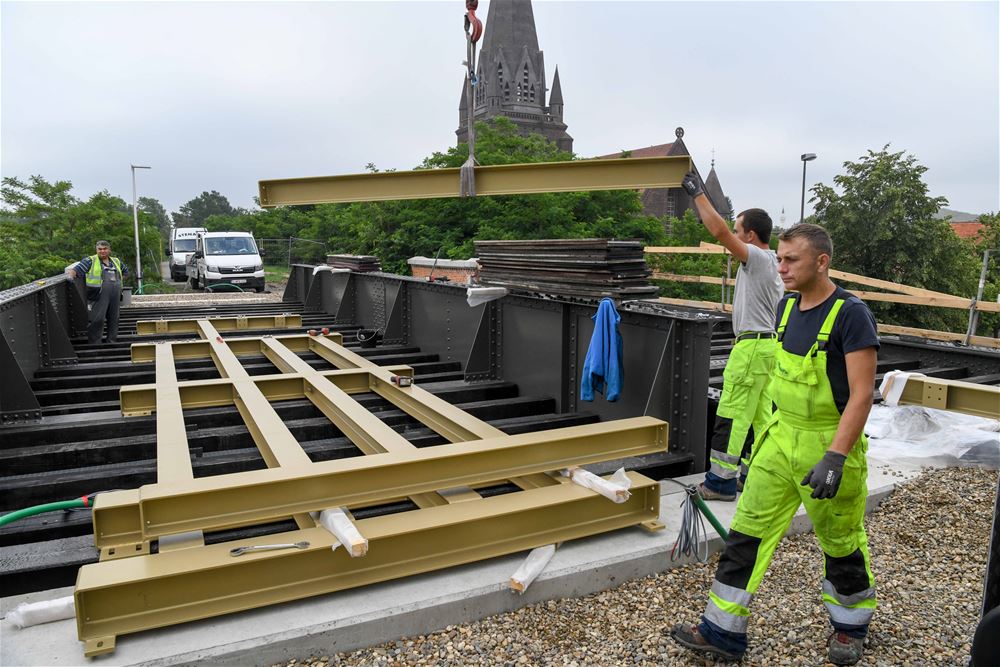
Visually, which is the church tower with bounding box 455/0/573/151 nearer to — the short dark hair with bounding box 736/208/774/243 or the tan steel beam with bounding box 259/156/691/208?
the tan steel beam with bounding box 259/156/691/208

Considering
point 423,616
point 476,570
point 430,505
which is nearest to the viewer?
point 423,616

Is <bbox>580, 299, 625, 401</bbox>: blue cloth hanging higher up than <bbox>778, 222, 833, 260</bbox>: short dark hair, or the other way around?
<bbox>778, 222, 833, 260</bbox>: short dark hair

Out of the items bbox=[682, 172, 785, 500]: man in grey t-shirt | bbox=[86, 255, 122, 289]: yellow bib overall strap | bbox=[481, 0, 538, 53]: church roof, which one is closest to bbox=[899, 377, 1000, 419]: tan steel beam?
bbox=[682, 172, 785, 500]: man in grey t-shirt

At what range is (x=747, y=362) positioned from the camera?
413 cm

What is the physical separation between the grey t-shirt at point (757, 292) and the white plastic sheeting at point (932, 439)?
6.10 feet

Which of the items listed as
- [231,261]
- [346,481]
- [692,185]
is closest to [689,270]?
[231,261]

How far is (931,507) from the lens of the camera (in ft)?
14.3

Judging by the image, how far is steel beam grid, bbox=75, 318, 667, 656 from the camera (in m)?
2.74

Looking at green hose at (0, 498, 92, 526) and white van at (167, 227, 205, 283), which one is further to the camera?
white van at (167, 227, 205, 283)

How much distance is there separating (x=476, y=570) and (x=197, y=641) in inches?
49.0

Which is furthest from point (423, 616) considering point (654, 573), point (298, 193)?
point (298, 193)

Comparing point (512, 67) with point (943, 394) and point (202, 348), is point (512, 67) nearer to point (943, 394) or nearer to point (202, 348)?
point (202, 348)

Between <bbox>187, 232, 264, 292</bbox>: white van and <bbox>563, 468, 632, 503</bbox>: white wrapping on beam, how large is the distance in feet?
77.0

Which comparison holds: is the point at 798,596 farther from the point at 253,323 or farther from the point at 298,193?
the point at 253,323
